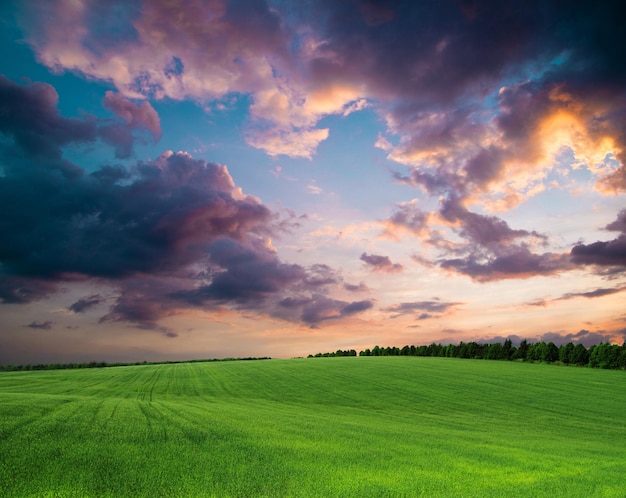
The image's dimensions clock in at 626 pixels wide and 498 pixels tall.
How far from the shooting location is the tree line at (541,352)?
282 feet

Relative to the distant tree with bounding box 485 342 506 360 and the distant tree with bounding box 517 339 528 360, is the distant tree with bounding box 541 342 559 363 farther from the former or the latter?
the distant tree with bounding box 485 342 506 360

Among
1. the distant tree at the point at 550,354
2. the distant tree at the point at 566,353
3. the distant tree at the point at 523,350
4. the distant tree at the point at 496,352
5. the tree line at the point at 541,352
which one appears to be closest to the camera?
the tree line at the point at 541,352

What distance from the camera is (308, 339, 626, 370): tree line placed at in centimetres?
8608

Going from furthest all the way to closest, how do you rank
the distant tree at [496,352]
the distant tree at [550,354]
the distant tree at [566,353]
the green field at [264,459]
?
1. the distant tree at [496,352]
2. the distant tree at [550,354]
3. the distant tree at [566,353]
4. the green field at [264,459]

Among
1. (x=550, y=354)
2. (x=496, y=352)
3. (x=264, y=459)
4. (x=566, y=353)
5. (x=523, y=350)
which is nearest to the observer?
(x=264, y=459)

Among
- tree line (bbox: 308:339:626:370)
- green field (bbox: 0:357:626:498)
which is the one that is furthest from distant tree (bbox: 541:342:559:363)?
green field (bbox: 0:357:626:498)

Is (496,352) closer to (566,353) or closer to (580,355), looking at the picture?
(566,353)

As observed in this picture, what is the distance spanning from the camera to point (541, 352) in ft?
340

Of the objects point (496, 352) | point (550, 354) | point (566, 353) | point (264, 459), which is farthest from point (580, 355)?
point (264, 459)

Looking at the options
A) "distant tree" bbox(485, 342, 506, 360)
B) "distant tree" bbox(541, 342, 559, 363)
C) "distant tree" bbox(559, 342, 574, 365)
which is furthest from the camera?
"distant tree" bbox(485, 342, 506, 360)

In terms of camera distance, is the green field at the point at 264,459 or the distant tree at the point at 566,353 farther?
the distant tree at the point at 566,353

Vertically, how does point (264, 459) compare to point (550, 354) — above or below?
below

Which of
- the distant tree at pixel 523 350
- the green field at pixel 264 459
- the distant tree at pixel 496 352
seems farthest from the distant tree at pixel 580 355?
the green field at pixel 264 459

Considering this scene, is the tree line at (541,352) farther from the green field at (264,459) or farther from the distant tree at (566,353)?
the green field at (264,459)
